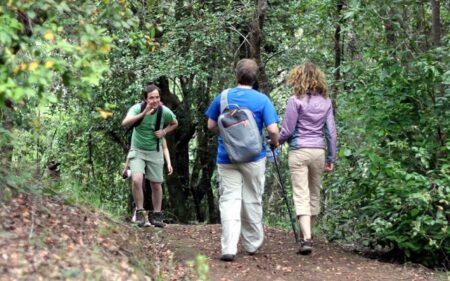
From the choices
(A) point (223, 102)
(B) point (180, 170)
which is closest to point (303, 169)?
(A) point (223, 102)

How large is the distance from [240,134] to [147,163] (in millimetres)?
→ 2064

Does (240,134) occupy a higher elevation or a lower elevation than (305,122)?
lower

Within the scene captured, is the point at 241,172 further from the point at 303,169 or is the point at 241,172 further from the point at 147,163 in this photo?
the point at 147,163

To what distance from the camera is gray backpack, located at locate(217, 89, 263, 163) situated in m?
6.16

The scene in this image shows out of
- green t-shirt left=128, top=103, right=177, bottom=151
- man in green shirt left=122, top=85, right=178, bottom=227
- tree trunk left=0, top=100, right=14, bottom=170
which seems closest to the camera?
tree trunk left=0, top=100, right=14, bottom=170

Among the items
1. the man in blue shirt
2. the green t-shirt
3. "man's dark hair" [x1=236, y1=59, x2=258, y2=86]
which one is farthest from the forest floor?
"man's dark hair" [x1=236, y1=59, x2=258, y2=86]

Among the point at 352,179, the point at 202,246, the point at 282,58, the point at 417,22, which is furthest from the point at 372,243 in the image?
the point at 282,58

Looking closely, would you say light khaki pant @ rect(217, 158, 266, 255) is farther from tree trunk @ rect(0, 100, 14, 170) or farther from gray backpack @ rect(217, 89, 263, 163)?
tree trunk @ rect(0, 100, 14, 170)

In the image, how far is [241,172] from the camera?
21.0ft

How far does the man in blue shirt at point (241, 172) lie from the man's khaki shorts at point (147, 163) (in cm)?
157

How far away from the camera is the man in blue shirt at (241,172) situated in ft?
20.7

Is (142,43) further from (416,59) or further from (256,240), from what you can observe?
(416,59)

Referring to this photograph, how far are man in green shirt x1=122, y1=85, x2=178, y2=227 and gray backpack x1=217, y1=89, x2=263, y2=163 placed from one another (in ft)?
5.47

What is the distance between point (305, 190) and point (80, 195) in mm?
2656
